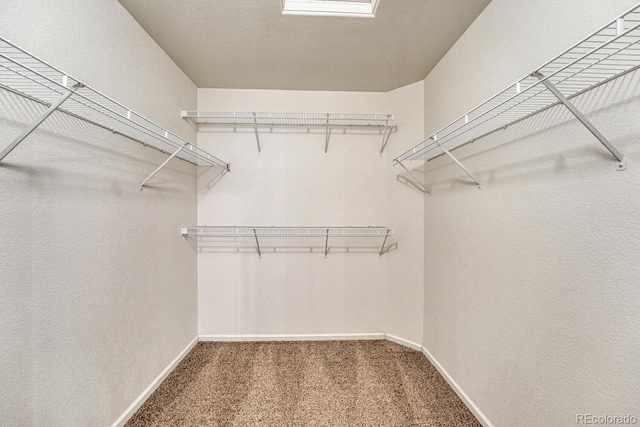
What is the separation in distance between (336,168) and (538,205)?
4.72ft

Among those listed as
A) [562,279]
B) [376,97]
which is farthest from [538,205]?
[376,97]

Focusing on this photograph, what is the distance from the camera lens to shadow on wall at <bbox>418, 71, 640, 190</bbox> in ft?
2.39

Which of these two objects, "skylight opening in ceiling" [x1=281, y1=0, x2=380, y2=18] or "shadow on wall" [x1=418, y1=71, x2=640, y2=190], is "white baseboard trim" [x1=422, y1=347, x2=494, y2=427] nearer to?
"shadow on wall" [x1=418, y1=71, x2=640, y2=190]

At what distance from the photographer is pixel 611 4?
753 millimetres

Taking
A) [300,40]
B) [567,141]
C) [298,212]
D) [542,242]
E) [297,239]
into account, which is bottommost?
[297,239]

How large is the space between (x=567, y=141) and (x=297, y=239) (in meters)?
1.74

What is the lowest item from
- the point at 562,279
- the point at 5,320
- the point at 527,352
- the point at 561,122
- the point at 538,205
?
the point at 527,352

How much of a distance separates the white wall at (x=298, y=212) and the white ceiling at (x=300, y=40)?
8.1 inches

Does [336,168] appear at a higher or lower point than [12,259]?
higher

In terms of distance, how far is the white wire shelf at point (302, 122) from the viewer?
6.71ft

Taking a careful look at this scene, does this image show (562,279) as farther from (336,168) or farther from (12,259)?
(12,259)

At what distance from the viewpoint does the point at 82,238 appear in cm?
108

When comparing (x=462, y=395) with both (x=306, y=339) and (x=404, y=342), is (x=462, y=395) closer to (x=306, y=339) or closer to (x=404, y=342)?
(x=404, y=342)

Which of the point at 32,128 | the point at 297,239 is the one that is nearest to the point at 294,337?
the point at 297,239
